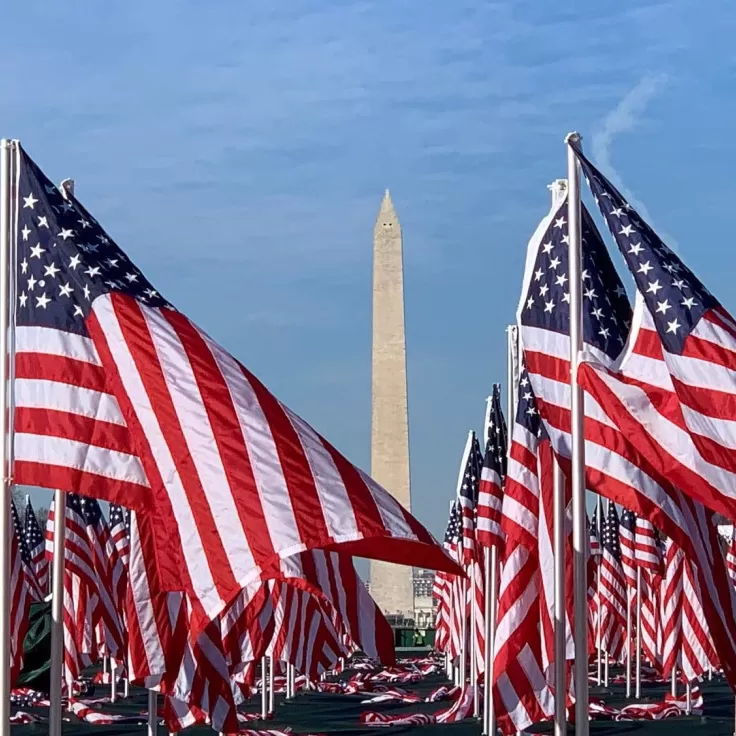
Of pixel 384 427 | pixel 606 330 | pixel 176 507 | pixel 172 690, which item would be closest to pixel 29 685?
pixel 172 690

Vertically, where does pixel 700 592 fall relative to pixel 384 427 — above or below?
below

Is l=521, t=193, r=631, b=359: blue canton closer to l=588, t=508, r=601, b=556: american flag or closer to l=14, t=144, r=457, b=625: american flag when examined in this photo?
l=14, t=144, r=457, b=625: american flag

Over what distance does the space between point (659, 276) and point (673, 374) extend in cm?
67

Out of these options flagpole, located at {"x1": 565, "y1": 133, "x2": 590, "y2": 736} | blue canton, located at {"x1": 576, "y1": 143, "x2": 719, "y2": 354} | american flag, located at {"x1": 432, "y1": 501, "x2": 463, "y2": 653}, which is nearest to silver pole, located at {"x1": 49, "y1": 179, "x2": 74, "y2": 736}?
flagpole, located at {"x1": 565, "y1": 133, "x2": 590, "y2": 736}

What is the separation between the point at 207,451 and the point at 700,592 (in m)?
3.81

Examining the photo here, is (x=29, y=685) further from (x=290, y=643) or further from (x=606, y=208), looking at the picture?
(x=606, y=208)

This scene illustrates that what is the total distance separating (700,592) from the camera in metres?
11.5

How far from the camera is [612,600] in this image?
124 feet

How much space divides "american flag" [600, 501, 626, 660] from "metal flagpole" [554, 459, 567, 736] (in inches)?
952

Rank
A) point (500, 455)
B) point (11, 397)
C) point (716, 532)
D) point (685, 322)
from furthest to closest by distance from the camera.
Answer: point (500, 455) → point (716, 532) → point (685, 322) → point (11, 397)

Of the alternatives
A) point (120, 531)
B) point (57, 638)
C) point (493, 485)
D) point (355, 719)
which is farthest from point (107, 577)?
point (57, 638)

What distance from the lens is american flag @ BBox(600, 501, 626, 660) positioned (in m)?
36.9

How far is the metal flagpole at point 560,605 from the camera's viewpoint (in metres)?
12.4

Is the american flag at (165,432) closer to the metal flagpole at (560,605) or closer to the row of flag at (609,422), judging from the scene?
the row of flag at (609,422)
